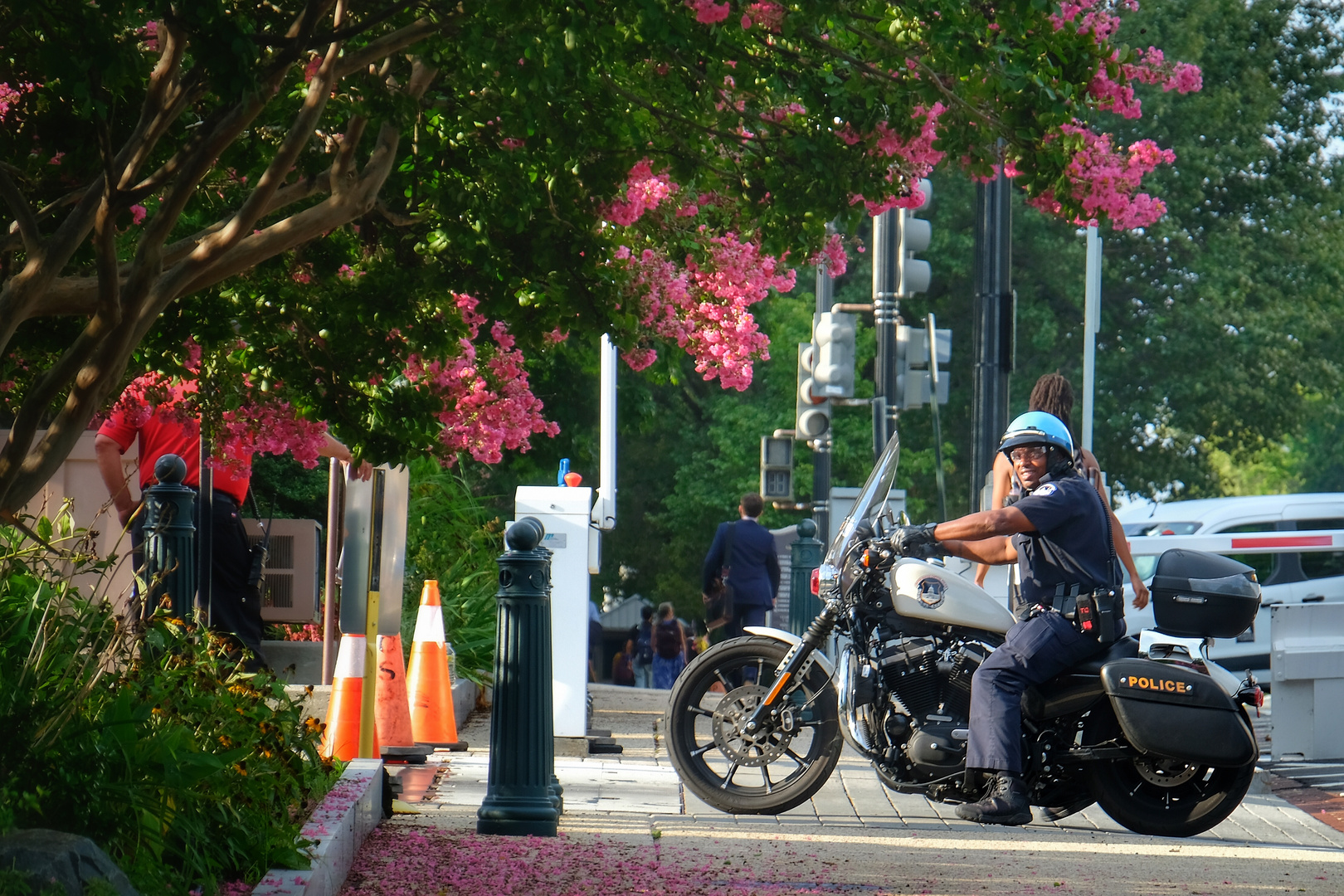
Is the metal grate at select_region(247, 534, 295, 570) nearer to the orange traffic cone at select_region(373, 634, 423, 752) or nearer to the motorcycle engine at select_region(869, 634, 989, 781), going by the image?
the orange traffic cone at select_region(373, 634, 423, 752)

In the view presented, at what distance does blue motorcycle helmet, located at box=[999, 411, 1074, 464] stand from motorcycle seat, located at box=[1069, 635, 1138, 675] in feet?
2.43

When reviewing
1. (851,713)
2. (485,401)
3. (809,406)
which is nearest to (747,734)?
(851,713)

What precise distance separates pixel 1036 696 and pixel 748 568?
268 inches

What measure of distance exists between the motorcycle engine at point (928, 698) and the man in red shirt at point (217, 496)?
2.50 meters

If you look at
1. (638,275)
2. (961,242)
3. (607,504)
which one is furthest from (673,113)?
(961,242)

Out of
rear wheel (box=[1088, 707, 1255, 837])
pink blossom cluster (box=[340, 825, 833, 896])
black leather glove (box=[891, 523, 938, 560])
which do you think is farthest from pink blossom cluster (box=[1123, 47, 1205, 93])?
pink blossom cluster (box=[340, 825, 833, 896])

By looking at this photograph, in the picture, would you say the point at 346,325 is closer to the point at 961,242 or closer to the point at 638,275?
the point at 638,275

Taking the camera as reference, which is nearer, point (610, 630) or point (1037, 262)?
point (1037, 262)

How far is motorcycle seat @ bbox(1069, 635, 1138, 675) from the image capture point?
6395 mm

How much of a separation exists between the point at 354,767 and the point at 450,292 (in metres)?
1.93

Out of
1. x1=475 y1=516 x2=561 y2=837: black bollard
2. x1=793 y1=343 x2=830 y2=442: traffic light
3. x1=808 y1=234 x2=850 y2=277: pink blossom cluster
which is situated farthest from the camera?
x1=793 y1=343 x2=830 y2=442: traffic light

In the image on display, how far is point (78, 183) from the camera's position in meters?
6.09

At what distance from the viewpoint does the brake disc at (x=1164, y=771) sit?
6441 millimetres

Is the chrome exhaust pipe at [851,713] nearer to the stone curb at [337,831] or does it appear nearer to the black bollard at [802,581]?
the stone curb at [337,831]
